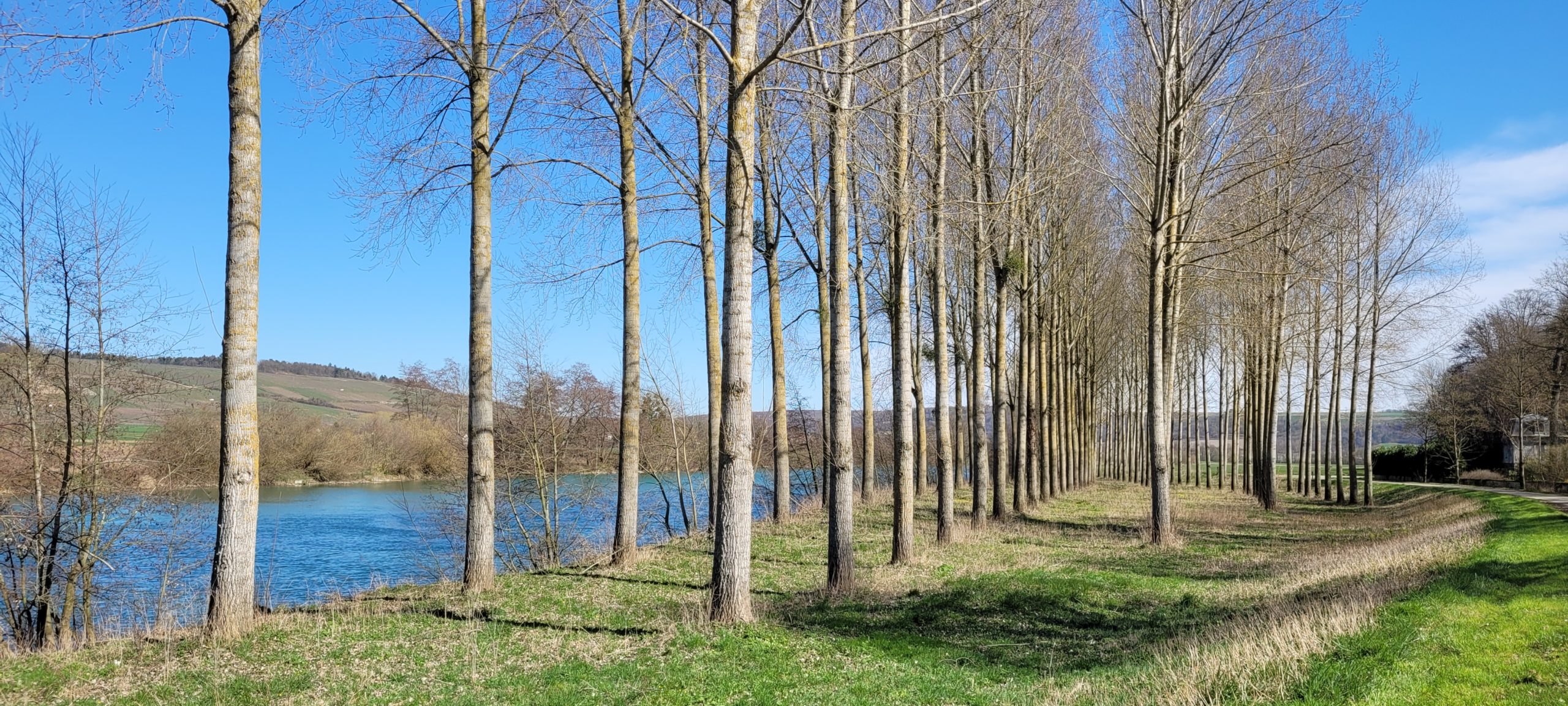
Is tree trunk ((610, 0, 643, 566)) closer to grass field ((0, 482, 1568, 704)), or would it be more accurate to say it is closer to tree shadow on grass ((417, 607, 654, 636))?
grass field ((0, 482, 1568, 704))

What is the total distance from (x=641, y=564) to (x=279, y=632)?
17.8 feet

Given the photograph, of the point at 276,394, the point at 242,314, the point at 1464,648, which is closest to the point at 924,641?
the point at 1464,648

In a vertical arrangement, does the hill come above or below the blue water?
above

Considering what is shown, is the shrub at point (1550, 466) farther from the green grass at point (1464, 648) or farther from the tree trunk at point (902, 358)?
the tree trunk at point (902, 358)

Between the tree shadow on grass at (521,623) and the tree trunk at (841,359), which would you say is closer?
the tree shadow on grass at (521,623)

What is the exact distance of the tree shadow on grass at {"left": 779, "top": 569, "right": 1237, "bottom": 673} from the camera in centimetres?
754

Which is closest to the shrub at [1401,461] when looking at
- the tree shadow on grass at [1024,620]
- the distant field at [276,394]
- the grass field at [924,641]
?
the grass field at [924,641]

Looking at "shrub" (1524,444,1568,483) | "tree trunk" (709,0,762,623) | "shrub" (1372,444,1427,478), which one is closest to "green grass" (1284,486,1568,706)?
"tree trunk" (709,0,762,623)

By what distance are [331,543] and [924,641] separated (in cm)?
1909

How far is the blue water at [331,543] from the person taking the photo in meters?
13.5

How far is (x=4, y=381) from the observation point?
42.8 feet

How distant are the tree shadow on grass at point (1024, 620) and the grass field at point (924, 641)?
0.04 metres

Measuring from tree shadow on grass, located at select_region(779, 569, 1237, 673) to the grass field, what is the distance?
0.04 metres

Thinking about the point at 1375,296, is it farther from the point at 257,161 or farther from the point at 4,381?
the point at 4,381
